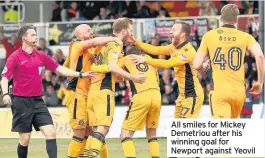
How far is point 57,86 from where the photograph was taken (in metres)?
25.4

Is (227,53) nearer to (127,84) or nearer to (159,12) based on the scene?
(127,84)

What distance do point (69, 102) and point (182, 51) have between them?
2.09m

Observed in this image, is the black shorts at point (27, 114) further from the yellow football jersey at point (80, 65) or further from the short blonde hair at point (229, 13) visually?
the short blonde hair at point (229, 13)

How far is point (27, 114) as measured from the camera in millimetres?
13656

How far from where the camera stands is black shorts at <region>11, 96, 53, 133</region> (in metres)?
13.7

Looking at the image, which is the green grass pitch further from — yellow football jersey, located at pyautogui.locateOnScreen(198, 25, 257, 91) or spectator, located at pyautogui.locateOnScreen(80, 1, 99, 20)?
spectator, located at pyautogui.locateOnScreen(80, 1, 99, 20)

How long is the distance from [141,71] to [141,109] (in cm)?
62

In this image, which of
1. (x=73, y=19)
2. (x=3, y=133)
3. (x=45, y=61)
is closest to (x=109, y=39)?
(x=45, y=61)

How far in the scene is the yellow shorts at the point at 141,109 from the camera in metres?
14.0

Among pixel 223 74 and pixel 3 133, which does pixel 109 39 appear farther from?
pixel 3 133

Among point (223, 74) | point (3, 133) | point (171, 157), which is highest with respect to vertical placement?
point (223, 74)

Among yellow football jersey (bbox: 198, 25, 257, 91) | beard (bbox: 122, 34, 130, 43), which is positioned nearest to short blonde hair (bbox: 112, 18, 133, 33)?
beard (bbox: 122, 34, 130, 43)

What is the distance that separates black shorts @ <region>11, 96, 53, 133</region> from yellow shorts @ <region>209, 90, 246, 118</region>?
2.72m

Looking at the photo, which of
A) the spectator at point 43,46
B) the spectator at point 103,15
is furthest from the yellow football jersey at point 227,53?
the spectator at point 103,15
